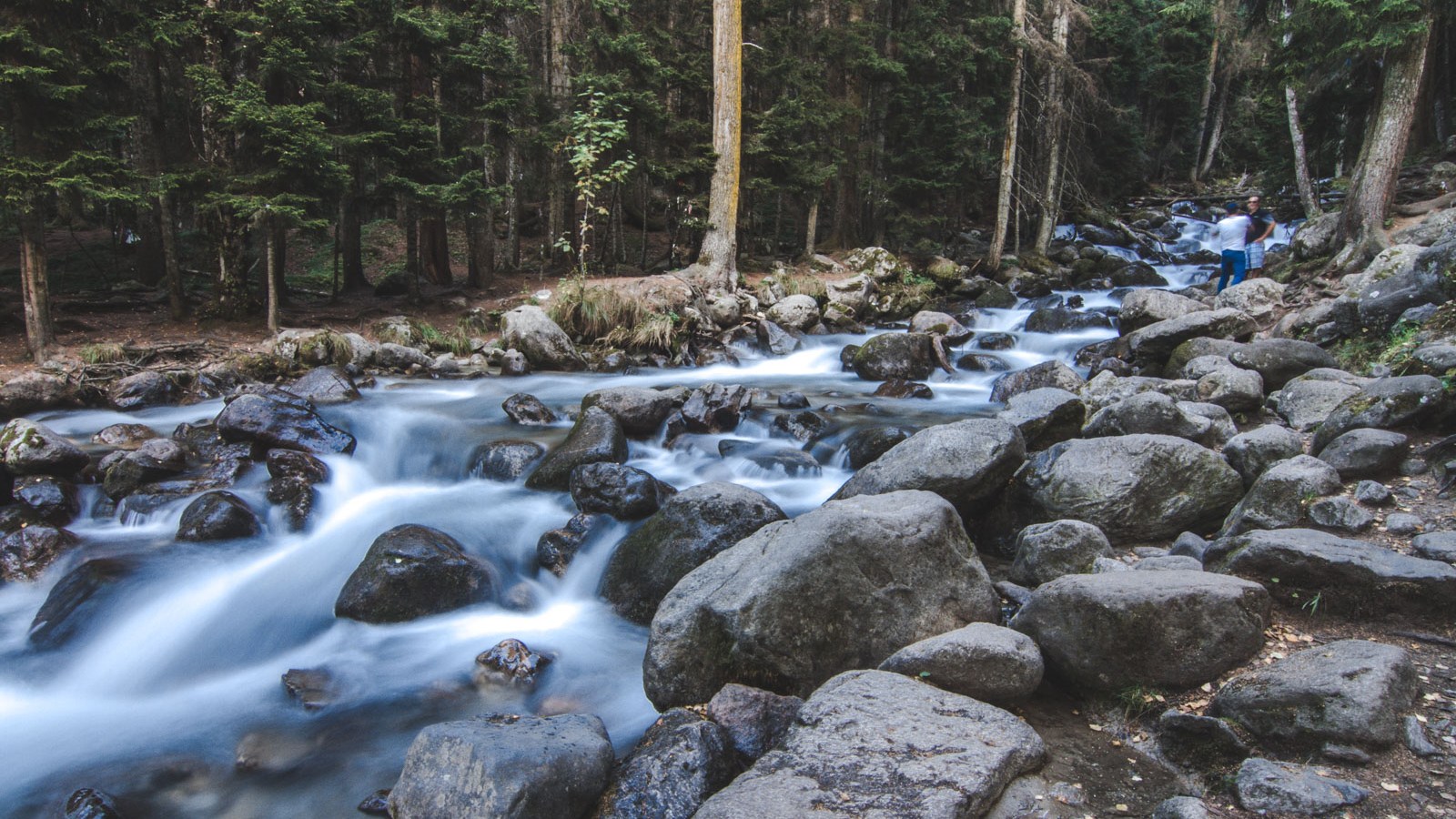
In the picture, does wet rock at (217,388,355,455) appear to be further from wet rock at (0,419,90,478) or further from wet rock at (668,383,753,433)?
wet rock at (668,383,753,433)

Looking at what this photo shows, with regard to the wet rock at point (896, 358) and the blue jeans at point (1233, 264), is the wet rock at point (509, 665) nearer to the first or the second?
the wet rock at point (896, 358)

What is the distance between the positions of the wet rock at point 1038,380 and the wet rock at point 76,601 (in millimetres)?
9780

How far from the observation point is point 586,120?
14.5m

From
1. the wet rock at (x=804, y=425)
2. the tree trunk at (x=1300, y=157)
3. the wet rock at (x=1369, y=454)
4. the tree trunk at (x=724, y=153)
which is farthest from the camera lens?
the tree trunk at (x=1300, y=157)

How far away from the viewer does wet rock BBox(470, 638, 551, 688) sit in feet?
17.5

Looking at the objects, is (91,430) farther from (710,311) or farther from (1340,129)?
(1340,129)

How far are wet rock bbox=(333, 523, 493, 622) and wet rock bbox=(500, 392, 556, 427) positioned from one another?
11.6ft

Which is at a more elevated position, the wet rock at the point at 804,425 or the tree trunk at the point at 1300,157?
the tree trunk at the point at 1300,157

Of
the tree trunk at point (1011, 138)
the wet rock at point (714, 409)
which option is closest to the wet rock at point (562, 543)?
the wet rock at point (714, 409)

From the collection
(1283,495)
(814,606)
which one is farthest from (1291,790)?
(1283,495)

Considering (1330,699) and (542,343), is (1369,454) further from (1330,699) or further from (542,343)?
(542,343)

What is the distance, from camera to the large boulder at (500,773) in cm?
341

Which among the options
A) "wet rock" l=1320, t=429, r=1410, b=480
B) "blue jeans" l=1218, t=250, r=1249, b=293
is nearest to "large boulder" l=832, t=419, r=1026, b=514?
"wet rock" l=1320, t=429, r=1410, b=480

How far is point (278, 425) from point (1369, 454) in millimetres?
9919
